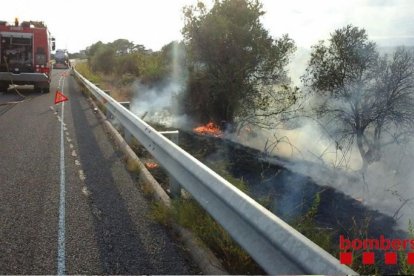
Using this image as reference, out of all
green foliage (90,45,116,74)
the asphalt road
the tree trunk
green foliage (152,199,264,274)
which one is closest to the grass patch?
green foliage (152,199,264,274)

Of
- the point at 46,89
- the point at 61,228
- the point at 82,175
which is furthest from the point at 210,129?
the point at 61,228

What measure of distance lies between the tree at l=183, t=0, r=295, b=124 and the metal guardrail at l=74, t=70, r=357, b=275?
16.8 meters

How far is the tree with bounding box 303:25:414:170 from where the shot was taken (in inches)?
862

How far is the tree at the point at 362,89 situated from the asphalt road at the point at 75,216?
53.5 feet

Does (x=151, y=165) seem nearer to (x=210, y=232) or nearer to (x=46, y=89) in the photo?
(x=210, y=232)

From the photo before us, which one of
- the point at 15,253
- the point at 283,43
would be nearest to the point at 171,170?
the point at 15,253

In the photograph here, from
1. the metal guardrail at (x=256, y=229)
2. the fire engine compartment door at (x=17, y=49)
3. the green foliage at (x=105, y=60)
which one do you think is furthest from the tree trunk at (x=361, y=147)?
the green foliage at (x=105, y=60)

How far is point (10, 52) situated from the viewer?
69.2 feet

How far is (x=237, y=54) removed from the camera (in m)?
21.1

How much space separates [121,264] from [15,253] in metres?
0.99

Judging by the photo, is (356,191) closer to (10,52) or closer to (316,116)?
(316,116)

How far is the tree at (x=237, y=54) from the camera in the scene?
20969mm

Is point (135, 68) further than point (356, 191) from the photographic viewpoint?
Yes

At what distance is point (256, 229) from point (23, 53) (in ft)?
A: 69.5
